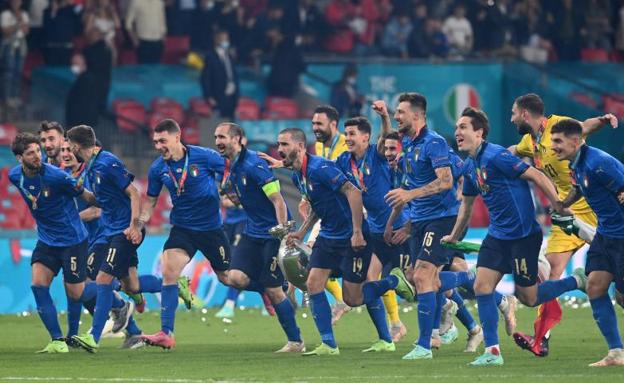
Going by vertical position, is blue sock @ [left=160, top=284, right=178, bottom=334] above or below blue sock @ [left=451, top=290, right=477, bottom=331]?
above

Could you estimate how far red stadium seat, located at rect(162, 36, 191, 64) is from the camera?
31.2 m

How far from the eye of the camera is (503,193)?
47.0 feet

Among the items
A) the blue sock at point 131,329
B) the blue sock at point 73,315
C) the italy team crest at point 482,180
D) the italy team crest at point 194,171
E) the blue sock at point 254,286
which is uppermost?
the italy team crest at point 482,180

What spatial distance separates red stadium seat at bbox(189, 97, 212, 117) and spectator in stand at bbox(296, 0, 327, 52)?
285cm

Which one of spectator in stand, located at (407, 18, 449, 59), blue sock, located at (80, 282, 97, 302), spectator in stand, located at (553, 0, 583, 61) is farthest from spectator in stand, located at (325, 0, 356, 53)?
blue sock, located at (80, 282, 97, 302)

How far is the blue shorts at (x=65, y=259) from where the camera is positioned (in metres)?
16.3

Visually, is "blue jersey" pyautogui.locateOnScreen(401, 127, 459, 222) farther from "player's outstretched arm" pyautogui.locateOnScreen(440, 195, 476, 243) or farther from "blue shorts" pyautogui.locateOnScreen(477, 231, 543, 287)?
"blue shorts" pyautogui.locateOnScreen(477, 231, 543, 287)

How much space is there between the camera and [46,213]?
16.2 meters

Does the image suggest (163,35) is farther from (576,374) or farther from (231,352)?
(576,374)

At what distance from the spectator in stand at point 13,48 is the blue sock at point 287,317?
13139 mm

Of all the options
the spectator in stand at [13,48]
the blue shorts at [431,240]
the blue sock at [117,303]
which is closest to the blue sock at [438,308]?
the blue shorts at [431,240]

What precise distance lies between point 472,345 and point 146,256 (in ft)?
27.9

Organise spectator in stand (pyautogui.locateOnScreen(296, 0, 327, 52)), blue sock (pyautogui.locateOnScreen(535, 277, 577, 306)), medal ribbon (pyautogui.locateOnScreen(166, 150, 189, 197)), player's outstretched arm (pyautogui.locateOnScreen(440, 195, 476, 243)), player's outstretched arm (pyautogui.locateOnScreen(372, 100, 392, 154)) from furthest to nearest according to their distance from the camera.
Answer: spectator in stand (pyautogui.locateOnScreen(296, 0, 327, 52))
medal ribbon (pyautogui.locateOnScreen(166, 150, 189, 197))
player's outstretched arm (pyautogui.locateOnScreen(372, 100, 392, 154))
blue sock (pyautogui.locateOnScreen(535, 277, 577, 306))
player's outstretched arm (pyautogui.locateOnScreen(440, 195, 476, 243))

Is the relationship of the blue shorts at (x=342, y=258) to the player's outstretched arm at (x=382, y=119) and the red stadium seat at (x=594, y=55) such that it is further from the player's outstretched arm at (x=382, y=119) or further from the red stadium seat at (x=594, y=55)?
the red stadium seat at (x=594, y=55)
